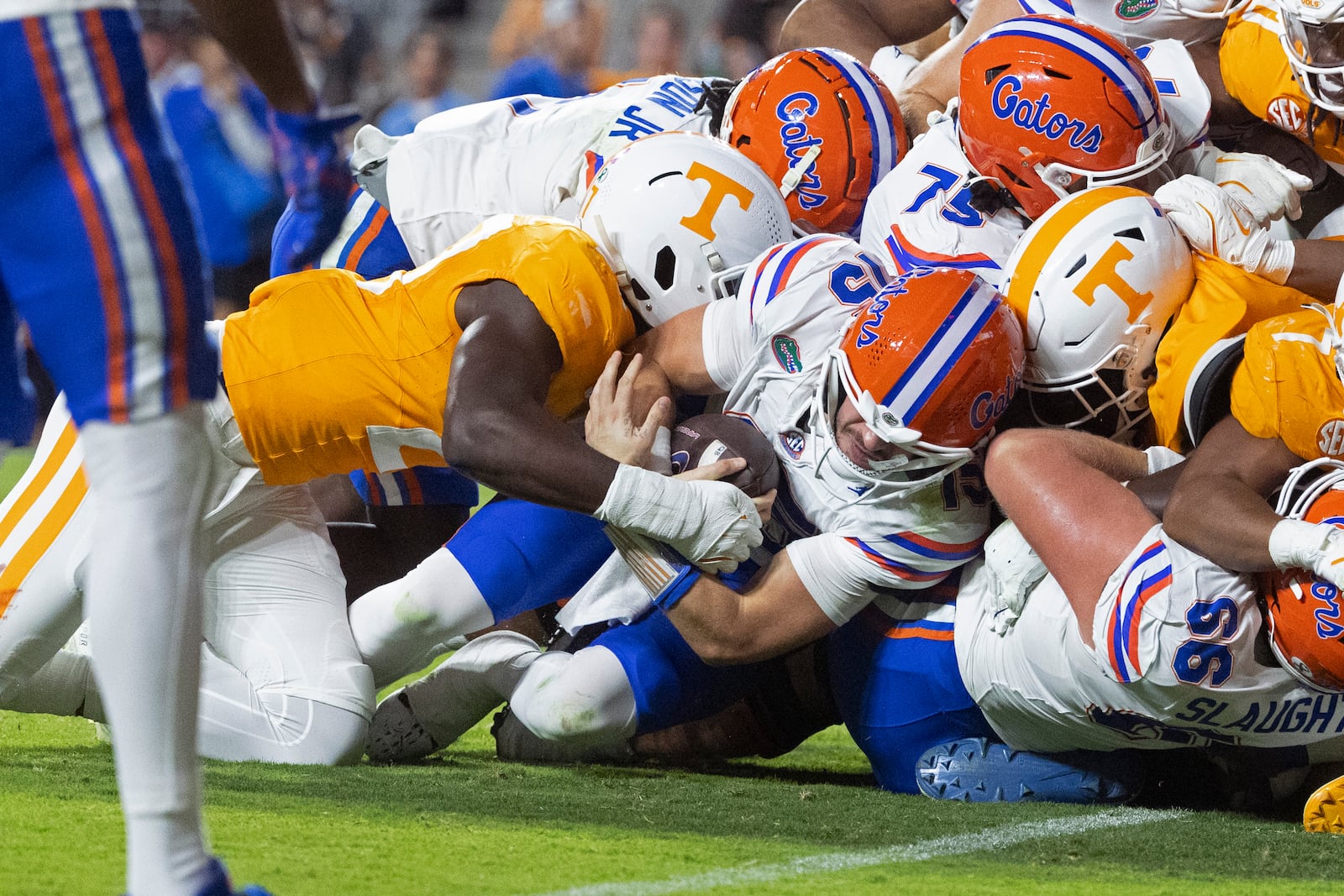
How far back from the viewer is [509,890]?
2.28 m

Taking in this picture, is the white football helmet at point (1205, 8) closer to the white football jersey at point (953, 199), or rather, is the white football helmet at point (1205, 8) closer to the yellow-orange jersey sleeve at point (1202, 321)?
the white football jersey at point (953, 199)

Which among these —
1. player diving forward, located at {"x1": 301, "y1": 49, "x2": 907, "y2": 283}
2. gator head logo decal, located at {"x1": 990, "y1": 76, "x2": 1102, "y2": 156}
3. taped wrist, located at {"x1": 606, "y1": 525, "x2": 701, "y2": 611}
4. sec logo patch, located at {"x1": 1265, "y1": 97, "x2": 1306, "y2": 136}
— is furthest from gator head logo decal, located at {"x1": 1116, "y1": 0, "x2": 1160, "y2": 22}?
taped wrist, located at {"x1": 606, "y1": 525, "x2": 701, "y2": 611}

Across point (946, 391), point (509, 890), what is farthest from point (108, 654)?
point (946, 391)

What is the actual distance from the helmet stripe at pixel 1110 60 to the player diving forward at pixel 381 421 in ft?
2.23

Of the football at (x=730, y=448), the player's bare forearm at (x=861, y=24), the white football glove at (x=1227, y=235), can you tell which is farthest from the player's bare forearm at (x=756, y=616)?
the player's bare forearm at (x=861, y=24)

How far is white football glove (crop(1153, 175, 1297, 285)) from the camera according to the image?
321 centimetres

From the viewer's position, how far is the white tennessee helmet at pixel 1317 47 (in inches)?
128

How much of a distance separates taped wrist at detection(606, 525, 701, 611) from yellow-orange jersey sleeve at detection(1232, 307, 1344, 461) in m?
1.04

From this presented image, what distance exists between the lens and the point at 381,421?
317 cm

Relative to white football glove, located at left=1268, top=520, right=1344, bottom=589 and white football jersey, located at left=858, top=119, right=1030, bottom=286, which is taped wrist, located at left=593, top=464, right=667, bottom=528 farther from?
white football glove, located at left=1268, top=520, right=1344, bottom=589

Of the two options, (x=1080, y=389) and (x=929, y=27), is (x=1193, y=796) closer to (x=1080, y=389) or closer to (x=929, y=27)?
(x=1080, y=389)

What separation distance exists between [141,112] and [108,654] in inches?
24.3

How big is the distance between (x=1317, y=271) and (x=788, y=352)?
1.09 meters

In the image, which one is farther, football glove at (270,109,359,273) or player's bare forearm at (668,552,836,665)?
player's bare forearm at (668,552,836,665)
